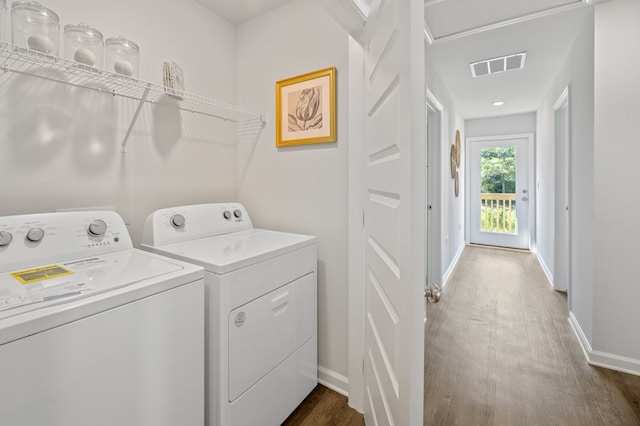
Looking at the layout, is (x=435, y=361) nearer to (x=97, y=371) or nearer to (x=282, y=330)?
A: (x=282, y=330)

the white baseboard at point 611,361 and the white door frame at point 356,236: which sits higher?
the white door frame at point 356,236

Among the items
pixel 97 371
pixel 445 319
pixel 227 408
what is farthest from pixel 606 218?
pixel 97 371

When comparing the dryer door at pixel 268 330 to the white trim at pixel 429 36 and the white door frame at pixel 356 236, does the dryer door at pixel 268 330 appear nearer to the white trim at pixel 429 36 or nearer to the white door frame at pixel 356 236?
the white door frame at pixel 356 236

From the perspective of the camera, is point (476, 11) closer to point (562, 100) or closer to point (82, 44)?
point (562, 100)

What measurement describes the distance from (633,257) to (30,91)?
338 cm

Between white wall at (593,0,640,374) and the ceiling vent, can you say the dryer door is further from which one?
the ceiling vent

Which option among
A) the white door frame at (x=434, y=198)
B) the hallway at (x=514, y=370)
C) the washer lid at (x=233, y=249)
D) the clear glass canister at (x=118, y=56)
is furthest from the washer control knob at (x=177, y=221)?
the white door frame at (x=434, y=198)

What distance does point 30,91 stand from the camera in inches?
50.0

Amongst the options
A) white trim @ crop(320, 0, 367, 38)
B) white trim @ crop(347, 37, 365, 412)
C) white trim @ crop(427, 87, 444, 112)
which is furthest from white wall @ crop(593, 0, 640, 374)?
white trim @ crop(320, 0, 367, 38)

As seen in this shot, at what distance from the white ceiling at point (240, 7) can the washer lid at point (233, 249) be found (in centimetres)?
149

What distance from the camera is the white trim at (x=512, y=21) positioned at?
6.71 feet

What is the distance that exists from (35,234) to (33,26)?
0.78 m

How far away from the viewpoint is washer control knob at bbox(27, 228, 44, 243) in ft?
3.56

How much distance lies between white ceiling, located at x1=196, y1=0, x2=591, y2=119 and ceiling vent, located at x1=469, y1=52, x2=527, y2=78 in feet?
0.23
